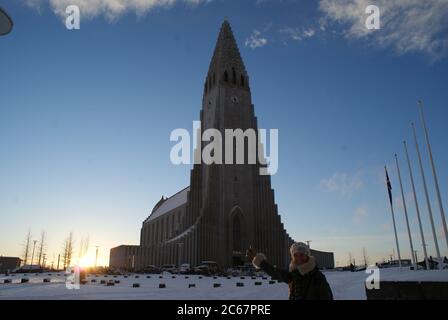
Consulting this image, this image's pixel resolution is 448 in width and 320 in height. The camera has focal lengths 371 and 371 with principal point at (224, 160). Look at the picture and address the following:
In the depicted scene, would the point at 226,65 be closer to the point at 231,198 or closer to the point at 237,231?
the point at 231,198

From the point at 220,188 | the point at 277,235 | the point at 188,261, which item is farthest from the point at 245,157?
the point at 188,261

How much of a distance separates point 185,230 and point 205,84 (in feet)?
102

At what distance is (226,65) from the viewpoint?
7556cm

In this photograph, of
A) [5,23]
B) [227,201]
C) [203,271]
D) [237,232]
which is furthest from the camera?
[227,201]

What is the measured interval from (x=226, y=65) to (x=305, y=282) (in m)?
73.5

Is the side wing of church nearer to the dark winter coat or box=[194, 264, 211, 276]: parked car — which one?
box=[194, 264, 211, 276]: parked car

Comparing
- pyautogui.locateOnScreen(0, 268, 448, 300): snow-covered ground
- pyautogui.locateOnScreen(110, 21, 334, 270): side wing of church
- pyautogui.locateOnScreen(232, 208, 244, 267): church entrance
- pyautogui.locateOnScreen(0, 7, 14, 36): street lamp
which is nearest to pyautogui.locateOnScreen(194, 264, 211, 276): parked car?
pyautogui.locateOnScreen(110, 21, 334, 270): side wing of church

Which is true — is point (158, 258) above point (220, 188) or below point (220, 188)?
below

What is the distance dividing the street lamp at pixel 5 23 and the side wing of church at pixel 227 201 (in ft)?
178

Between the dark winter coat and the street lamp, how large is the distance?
875cm

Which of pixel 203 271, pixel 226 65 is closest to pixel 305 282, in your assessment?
pixel 203 271
